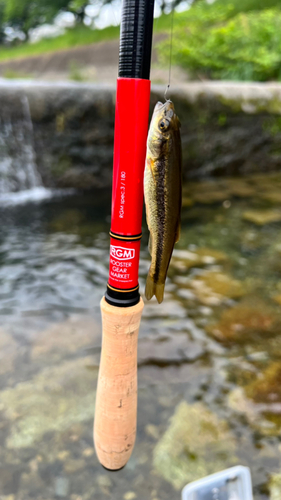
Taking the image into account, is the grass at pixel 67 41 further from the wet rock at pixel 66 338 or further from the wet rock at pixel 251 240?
the wet rock at pixel 66 338

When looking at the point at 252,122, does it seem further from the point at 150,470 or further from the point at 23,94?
the point at 150,470

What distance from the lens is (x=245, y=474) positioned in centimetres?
179

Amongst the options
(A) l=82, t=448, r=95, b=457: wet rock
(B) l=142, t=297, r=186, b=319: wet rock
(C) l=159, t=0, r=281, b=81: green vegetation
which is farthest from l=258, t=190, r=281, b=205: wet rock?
(C) l=159, t=0, r=281, b=81: green vegetation

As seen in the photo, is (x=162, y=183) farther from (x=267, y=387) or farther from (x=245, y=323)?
(x=245, y=323)

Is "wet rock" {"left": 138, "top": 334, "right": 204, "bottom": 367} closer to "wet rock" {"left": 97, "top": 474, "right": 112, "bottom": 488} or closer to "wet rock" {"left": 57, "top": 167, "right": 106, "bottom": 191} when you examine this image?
"wet rock" {"left": 97, "top": 474, "right": 112, "bottom": 488}

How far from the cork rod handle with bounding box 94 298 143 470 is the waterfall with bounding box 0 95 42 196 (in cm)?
615

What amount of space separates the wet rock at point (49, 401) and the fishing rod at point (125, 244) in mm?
613

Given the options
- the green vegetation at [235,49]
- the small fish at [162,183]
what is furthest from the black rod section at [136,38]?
the green vegetation at [235,49]

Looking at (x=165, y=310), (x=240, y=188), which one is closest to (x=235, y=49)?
(x=240, y=188)

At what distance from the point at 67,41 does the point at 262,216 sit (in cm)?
2448

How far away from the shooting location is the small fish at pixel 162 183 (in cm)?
141

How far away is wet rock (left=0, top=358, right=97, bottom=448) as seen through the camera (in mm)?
2350

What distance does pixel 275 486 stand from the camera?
6.79ft

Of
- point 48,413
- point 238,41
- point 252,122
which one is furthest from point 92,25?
point 48,413
